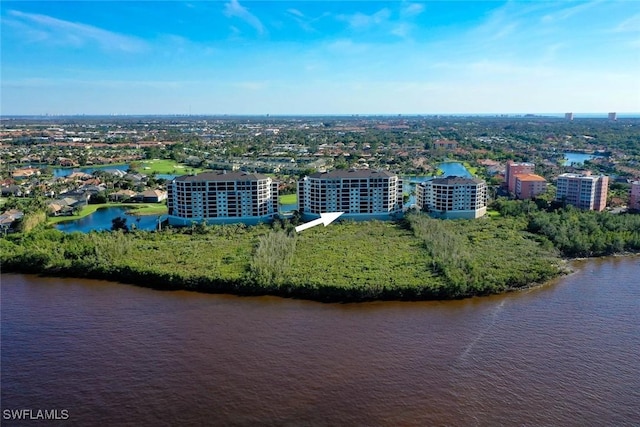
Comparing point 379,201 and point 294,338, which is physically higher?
point 379,201

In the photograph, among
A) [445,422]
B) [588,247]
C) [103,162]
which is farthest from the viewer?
[103,162]

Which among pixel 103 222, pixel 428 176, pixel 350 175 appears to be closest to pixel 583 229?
pixel 350 175

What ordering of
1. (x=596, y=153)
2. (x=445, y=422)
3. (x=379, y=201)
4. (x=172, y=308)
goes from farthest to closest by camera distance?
(x=596, y=153) → (x=379, y=201) → (x=172, y=308) → (x=445, y=422)

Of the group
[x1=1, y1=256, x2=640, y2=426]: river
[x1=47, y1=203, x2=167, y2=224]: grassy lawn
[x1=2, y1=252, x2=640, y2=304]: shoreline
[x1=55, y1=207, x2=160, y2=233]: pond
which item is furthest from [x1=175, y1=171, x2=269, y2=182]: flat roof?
[x1=1, y1=256, x2=640, y2=426]: river

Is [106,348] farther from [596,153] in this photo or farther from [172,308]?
[596,153]

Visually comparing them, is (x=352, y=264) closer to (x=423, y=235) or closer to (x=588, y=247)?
(x=423, y=235)

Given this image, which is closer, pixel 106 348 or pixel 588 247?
pixel 106 348

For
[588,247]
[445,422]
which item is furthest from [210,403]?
[588,247]

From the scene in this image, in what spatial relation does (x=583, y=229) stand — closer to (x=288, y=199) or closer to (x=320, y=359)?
(x=320, y=359)
